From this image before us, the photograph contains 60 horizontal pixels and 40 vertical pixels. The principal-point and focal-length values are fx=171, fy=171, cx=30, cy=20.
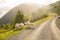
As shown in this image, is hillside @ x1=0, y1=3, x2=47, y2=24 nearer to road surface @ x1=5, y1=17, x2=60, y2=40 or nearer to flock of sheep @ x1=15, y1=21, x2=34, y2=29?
flock of sheep @ x1=15, y1=21, x2=34, y2=29

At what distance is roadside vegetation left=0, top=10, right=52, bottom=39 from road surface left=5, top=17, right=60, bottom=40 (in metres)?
0.10

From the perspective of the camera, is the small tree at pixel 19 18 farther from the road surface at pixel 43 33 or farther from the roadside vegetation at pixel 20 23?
the road surface at pixel 43 33

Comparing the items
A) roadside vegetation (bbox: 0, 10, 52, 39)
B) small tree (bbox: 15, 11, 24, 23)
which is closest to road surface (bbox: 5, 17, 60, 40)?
roadside vegetation (bbox: 0, 10, 52, 39)

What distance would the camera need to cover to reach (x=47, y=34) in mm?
3377

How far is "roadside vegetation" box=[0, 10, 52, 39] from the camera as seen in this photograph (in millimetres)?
3451

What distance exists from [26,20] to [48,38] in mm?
598

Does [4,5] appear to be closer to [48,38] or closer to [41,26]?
[41,26]

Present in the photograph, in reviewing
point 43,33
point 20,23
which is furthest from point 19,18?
point 43,33

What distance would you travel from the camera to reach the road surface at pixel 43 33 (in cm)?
334

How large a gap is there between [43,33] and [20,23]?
52 cm

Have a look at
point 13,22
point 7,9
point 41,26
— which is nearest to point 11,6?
point 7,9

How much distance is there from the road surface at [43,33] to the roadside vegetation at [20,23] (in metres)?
0.10

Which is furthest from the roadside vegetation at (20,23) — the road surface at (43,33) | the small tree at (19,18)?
the road surface at (43,33)

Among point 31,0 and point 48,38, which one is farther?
point 31,0
